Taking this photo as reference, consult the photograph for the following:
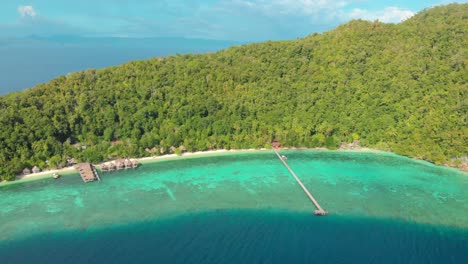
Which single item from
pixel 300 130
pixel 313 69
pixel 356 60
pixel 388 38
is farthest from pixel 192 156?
pixel 388 38


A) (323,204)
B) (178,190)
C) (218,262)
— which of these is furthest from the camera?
(178,190)

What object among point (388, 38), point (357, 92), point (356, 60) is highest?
point (388, 38)

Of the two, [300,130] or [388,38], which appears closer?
[300,130]

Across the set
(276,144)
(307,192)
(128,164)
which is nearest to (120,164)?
(128,164)

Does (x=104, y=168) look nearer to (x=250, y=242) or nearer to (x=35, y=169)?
(x=35, y=169)

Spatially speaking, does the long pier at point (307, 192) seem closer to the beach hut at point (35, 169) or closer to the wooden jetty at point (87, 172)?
the wooden jetty at point (87, 172)

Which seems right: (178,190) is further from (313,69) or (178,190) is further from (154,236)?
(313,69)
